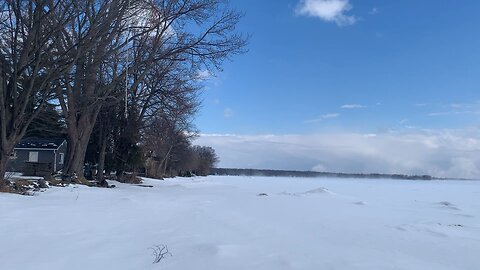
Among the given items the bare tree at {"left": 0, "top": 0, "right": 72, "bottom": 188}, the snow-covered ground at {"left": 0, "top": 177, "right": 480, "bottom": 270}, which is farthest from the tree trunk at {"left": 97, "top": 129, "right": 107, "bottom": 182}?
the snow-covered ground at {"left": 0, "top": 177, "right": 480, "bottom": 270}

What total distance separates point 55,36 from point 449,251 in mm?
13678

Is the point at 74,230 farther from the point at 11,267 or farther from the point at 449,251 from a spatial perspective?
the point at 449,251

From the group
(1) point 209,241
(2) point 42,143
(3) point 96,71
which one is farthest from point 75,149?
(2) point 42,143

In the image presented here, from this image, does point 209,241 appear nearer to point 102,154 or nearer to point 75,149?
point 75,149

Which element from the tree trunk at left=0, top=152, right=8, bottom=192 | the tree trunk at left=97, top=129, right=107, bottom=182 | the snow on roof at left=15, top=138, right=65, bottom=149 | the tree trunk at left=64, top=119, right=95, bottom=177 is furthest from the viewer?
the snow on roof at left=15, top=138, right=65, bottom=149

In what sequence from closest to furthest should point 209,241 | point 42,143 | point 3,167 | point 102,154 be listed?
point 209,241 → point 3,167 → point 102,154 → point 42,143

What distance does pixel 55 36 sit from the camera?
1529 centimetres

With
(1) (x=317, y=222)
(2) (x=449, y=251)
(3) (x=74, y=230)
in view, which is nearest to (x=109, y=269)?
(3) (x=74, y=230)

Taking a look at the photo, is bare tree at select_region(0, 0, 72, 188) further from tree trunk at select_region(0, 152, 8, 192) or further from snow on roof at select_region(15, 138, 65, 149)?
snow on roof at select_region(15, 138, 65, 149)

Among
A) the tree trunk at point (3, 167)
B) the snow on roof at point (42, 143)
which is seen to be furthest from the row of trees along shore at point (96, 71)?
the snow on roof at point (42, 143)

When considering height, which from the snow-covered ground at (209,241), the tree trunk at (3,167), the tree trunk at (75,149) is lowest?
the snow-covered ground at (209,241)

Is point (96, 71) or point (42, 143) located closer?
point (96, 71)

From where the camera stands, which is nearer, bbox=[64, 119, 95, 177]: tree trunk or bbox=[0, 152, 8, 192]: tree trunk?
bbox=[0, 152, 8, 192]: tree trunk

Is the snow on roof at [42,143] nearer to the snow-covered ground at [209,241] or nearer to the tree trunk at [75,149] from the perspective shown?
the tree trunk at [75,149]
